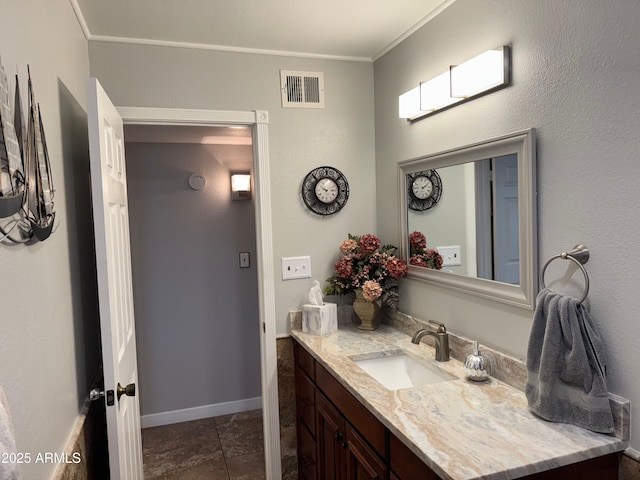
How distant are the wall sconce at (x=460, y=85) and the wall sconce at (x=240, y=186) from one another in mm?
1593

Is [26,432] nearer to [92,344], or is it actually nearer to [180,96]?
[92,344]

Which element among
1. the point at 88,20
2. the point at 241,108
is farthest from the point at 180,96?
the point at 88,20

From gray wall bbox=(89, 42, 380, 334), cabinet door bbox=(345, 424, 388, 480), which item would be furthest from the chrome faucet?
gray wall bbox=(89, 42, 380, 334)

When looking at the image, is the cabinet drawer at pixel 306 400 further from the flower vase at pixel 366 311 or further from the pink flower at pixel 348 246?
the pink flower at pixel 348 246

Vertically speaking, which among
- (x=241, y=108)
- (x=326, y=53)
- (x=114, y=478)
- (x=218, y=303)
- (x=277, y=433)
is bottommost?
(x=277, y=433)

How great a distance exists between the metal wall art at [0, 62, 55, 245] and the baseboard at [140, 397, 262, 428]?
2.56 m

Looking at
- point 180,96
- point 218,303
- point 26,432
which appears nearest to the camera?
point 26,432

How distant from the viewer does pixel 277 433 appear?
8.09 feet

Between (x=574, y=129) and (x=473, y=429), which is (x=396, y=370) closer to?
(x=473, y=429)

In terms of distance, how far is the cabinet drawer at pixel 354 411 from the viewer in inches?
58.9

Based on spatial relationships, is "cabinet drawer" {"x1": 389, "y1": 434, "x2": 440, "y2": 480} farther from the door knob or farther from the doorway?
the doorway

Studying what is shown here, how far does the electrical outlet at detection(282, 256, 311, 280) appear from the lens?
2.45 m

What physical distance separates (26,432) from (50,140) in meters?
0.83

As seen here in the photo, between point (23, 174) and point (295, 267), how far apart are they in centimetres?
156
